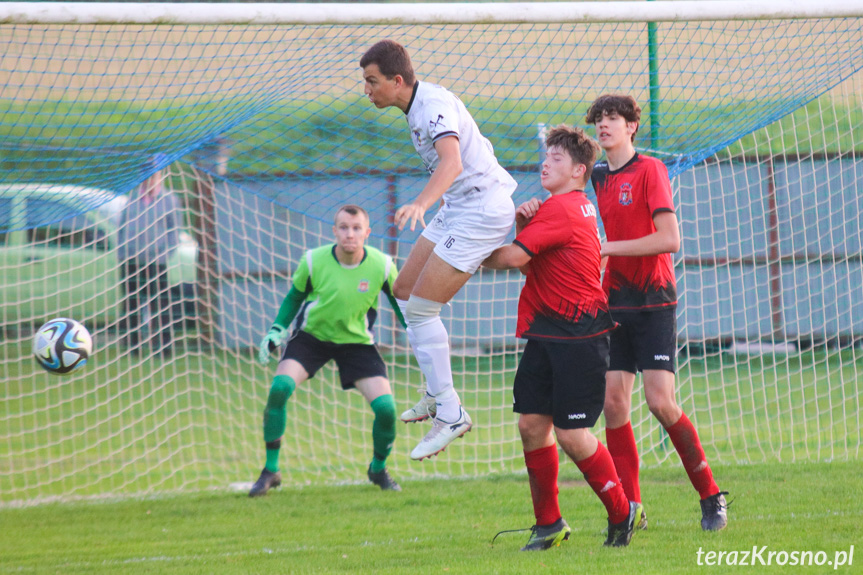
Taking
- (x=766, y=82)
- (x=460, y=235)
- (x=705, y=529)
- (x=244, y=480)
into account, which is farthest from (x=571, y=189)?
(x=244, y=480)

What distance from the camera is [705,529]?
491cm

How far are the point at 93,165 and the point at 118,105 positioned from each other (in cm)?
49

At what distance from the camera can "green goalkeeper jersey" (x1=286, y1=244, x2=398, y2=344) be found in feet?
22.4

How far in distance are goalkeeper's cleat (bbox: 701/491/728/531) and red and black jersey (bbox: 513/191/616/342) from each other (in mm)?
1309

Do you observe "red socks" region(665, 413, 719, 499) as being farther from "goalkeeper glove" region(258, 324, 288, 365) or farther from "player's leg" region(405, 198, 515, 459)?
"goalkeeper glove" region(258, 324, 288, 365)

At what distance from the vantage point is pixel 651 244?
4.46 metres

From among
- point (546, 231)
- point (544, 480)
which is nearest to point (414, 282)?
point (546, 231)

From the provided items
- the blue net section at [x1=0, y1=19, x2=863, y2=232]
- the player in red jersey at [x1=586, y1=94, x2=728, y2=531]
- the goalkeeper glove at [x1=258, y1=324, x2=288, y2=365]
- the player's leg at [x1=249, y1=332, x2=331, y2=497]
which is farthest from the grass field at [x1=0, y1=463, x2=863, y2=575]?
the blue net section at [x1=0, y1=19, x2=863, y2=232]

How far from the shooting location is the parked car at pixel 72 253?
248 inches

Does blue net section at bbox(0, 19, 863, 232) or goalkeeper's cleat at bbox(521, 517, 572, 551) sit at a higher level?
blue net section at bbox(0, 19, 863, 232)

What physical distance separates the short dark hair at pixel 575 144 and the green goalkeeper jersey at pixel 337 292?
8.86 ft

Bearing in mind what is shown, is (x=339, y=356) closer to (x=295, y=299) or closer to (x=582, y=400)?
(x=295, y=299)

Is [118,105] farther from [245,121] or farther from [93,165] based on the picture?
[245,121]

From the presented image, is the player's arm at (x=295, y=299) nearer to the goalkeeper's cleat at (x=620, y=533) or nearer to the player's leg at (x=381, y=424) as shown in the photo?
the player's leg at (x=381, y=424)
